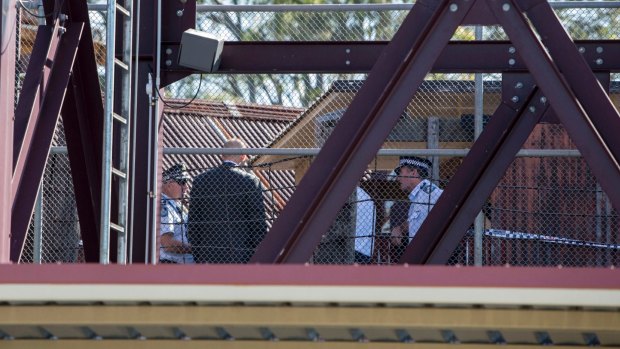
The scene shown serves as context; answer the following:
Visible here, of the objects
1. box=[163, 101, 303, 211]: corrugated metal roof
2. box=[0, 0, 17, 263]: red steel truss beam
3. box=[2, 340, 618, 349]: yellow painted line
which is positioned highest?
box=[163, 101, 303, 211]: corrugated metal roof

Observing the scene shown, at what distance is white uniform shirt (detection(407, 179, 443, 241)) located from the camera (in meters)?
12.8

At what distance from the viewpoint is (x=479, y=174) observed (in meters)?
10.3

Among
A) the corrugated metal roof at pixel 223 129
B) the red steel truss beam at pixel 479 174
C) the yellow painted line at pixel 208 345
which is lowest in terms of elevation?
the yellow painted line at pixel 208 345

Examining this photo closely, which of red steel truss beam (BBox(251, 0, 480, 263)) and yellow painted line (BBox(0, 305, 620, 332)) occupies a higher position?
red steel truss beam (BBox(251, 0, 480, 263))

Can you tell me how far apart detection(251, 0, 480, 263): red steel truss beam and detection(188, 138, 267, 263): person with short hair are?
4.93 m

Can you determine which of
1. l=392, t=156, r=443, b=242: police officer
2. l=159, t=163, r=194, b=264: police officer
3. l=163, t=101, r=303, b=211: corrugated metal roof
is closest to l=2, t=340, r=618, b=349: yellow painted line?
l=392, t=156, r=443, b=242: police officer

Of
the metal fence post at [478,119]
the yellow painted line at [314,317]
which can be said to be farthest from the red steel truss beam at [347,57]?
the yellow painted line at [314,317]

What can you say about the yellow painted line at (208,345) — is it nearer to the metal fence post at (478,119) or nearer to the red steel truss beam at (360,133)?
the red steel truss beam at (360,133)

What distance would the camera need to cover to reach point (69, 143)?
9961 millimetres

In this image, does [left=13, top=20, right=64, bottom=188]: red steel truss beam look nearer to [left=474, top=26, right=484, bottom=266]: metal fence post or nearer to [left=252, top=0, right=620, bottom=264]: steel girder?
[left=252, top=0, right=620, bottom=264]: steel girder

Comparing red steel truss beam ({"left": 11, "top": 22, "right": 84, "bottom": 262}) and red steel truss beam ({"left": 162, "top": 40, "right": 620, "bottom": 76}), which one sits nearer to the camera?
red steel truss beam ({"left": 11, "top": 22, "right": 84, "bottom": 262})

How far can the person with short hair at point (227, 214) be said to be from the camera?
12750 millimetres

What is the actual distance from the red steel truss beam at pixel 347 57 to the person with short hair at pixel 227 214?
2.81m

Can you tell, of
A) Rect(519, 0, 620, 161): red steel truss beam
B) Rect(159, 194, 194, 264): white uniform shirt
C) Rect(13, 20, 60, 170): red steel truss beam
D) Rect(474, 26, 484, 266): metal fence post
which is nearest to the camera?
Rect(519, 0, 620, 161): red steel truss beam
